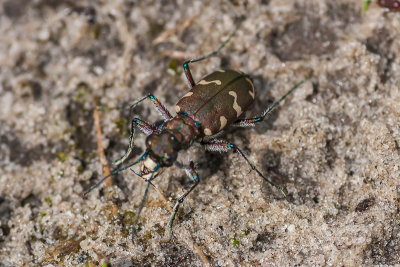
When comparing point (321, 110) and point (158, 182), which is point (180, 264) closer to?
point (158, 182)

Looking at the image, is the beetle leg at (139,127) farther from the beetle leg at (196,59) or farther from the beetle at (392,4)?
the beetle at (392,4)

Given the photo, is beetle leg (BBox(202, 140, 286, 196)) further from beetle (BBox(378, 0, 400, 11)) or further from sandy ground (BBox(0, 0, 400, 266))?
beetle (BBox(378, 0, 400, 11))

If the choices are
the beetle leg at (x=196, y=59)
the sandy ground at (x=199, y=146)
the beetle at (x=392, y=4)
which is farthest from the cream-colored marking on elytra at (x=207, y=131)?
the beetle at (x=392, y=4)

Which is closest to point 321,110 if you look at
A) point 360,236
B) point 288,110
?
point 288,110

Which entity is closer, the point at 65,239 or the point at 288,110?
the point at 65,239

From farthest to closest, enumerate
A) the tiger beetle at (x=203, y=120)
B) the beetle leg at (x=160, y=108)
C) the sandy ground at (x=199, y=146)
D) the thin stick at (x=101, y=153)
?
1. the beetle leg at (x=160, y=108)
2. the thin stick at (x=101, y=153)
3. the tiger beetle at (x=203, y=120)
4. the sandy ground at (x=199, y=146)

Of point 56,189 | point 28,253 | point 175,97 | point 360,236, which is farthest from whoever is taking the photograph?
point 175,97

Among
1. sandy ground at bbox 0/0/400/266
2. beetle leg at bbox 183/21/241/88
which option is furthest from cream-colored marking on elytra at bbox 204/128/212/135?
beetle leg at bbox 183/21/241/88
